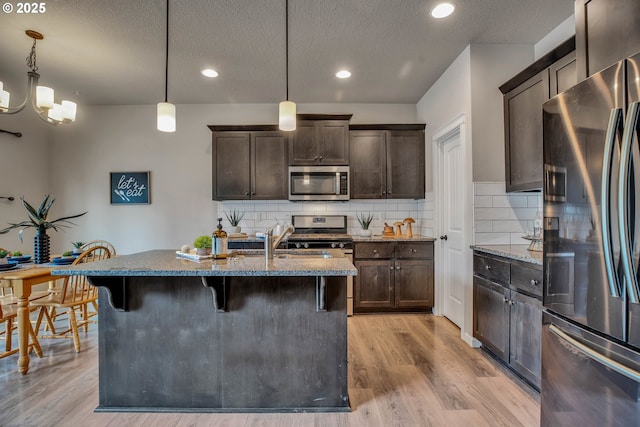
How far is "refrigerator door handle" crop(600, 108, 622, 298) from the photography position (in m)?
1.13

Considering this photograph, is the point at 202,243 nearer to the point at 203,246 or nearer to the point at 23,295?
the point at 203,246

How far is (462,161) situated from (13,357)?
4.40m

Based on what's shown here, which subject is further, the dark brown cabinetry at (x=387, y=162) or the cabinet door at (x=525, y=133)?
the dark brown cabinetry at (x=387, y=162)

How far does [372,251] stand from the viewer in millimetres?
3615

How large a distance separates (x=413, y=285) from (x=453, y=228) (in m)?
0.84

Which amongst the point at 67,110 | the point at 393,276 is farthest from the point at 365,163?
the point at 67,110

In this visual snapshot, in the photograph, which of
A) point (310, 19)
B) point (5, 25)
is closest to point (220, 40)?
point (310, 19)

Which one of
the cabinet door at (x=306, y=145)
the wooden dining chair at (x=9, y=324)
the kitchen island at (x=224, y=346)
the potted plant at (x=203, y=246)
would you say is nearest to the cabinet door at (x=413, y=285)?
the cabinet door at (x=306, y=145)

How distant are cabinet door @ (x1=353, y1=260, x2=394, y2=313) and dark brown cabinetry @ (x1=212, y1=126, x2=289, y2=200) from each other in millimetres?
1398

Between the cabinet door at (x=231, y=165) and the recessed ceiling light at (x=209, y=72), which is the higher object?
the recessed ceiling light at (x=209, y=72)

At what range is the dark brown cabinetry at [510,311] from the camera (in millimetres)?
1960

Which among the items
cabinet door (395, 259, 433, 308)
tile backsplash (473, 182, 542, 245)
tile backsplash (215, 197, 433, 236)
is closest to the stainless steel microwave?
tile backsplash (215, 197, 433, 236)

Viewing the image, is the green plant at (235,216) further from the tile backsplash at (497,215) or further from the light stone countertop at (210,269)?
the tile backsplash at (497,215)

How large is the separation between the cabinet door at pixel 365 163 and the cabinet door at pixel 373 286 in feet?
3.12
